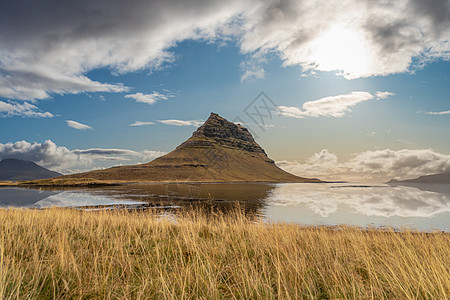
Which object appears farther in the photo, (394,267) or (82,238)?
(82,238)

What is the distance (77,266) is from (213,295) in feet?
9.27

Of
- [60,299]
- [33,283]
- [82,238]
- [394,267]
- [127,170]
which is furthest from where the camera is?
[127,170]

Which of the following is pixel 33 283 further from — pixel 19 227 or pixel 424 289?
pixel 424 289

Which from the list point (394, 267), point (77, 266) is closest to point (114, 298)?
point (77, 266)

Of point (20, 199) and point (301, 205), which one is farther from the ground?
point (20, 199)

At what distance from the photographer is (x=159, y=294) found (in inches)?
155

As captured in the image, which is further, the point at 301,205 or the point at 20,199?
the point at 20,199

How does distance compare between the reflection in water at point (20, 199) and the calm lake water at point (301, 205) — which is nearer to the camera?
the calm lake water at point (301, 205)

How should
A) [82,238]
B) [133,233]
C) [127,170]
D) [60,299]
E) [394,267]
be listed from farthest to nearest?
[127,170]
[133,233]
[82,238]
[394,267]
[60,299]

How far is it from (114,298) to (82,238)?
455 cm

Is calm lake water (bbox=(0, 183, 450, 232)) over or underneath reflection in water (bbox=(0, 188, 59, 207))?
underneath

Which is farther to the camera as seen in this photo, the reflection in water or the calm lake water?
the reflection in water

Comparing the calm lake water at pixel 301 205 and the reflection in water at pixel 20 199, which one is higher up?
the reflection in water at pixel 20 199

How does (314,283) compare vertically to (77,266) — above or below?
below
